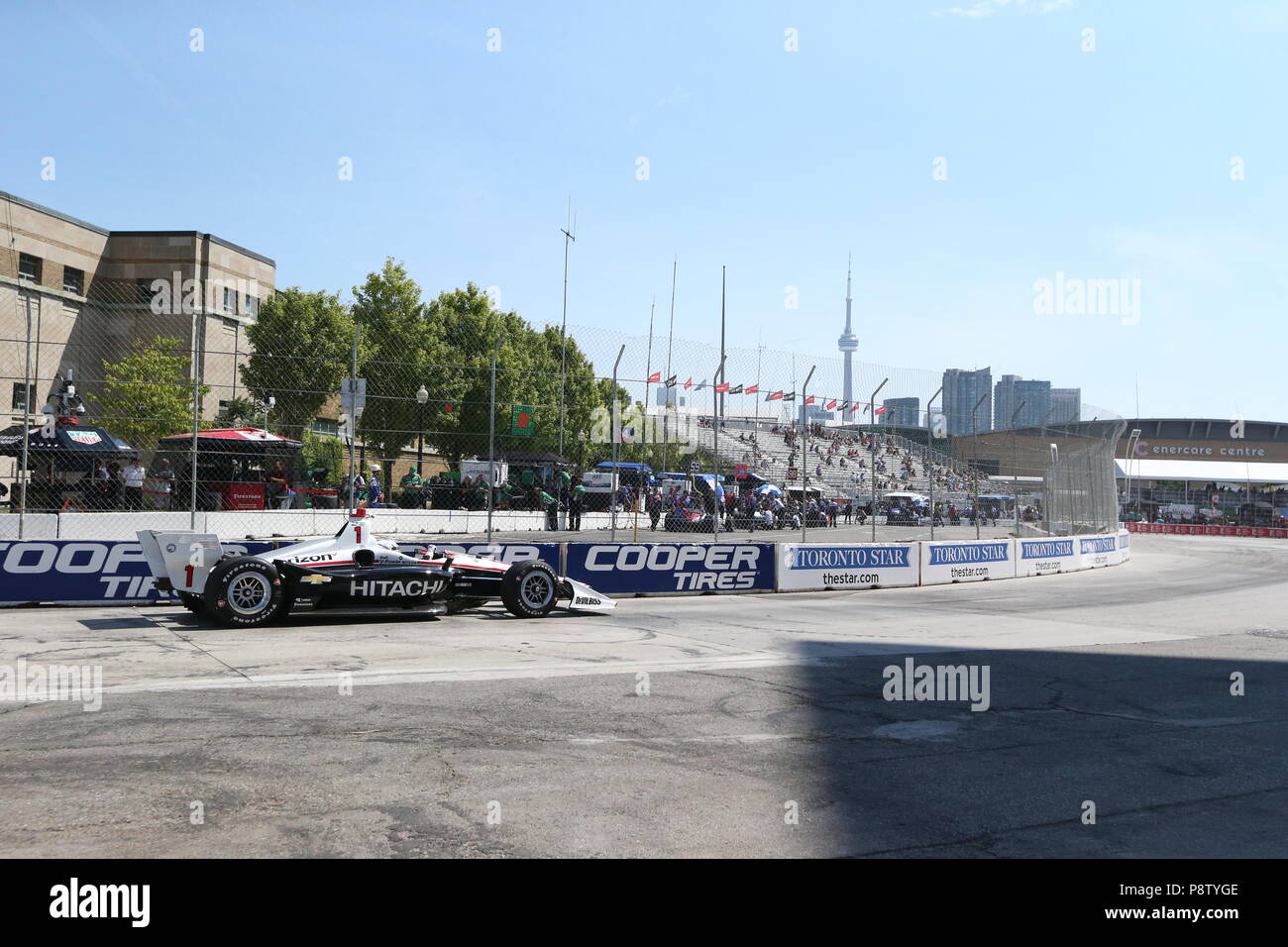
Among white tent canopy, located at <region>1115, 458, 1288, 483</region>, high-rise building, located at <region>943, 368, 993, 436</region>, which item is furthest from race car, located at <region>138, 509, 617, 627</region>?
white tent canopy, located at <region>1115, 458, 1288, 483</region>

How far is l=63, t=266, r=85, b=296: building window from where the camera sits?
4550 centimetres

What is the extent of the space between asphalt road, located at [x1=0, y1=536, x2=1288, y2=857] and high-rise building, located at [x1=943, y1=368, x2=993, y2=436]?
11.1 metres

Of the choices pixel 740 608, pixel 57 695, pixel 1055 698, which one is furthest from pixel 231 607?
pixel 1055 698

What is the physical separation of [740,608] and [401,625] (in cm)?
525

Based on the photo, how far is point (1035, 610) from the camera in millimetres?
15922

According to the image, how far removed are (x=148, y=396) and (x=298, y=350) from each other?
1022cm

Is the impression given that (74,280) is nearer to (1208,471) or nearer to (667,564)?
(667,564)

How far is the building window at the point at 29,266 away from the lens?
42250 millimetres

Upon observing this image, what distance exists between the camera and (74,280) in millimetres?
46094

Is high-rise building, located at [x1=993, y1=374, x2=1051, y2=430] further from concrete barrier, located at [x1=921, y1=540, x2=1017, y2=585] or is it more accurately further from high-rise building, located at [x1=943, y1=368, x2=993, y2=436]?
concrete barrier, located at [x1=921, y1=540, x2=1017, y2=585]

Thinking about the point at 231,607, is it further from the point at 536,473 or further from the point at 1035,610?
the point at 536,473

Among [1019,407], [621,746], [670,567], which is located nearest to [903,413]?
[1019,407]

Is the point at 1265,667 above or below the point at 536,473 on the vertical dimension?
below
